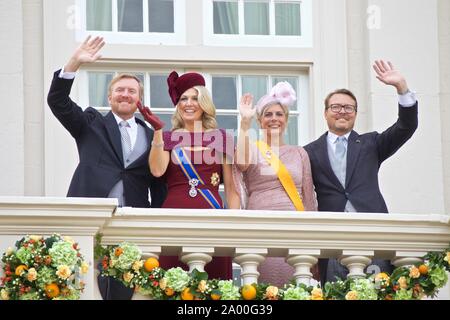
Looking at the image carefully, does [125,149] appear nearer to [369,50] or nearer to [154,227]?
[154,227]

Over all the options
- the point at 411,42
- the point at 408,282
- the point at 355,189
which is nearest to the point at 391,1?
the point at 411,42

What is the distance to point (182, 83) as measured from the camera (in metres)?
14.2

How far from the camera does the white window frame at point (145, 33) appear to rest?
1703 centimetres

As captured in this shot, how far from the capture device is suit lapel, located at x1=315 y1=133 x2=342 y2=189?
14.1 metres

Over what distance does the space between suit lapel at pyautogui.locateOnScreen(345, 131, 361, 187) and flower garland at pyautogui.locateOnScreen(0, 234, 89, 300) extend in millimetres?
2434

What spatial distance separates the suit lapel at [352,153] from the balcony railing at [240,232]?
0.88m

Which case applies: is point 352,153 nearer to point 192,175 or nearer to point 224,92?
point 192,175

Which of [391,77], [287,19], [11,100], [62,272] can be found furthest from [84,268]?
[287,19]

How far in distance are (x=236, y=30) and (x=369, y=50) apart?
1158 millimetres

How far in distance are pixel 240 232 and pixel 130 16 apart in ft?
14.8

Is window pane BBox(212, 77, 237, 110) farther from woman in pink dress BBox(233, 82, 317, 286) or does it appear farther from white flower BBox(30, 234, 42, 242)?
white flower BBox(30, 234, 42, 242)

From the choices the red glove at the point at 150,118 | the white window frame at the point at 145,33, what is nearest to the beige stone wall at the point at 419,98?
the white window frame at the point at 145,33

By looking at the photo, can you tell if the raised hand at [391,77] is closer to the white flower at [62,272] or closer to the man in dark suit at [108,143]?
the man in dark suit at [108,143]

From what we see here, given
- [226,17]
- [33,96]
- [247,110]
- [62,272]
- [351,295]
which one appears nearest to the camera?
[62,272]
